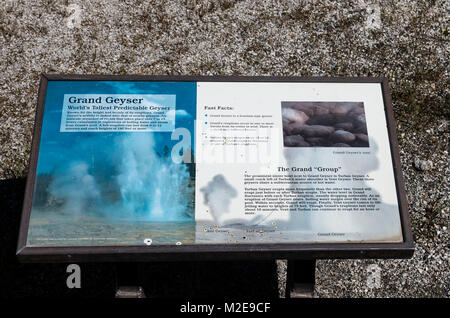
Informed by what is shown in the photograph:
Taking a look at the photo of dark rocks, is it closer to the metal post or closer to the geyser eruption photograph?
the geyser eruption photograph

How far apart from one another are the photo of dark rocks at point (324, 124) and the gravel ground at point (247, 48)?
1.20 meters

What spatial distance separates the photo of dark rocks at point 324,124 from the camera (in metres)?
2.09

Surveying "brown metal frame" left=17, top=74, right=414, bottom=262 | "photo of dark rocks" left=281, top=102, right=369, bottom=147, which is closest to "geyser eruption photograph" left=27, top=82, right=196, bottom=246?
"brown metal frame" left=17, top=74, right=414, bottom=262

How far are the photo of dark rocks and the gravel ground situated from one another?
1.20m

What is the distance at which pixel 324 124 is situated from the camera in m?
2.12

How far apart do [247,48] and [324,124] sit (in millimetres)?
1683

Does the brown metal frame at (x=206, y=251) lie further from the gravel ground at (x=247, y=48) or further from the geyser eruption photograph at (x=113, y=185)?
the gravel ground at (x=247, y=48)

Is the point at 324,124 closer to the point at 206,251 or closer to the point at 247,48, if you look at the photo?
the point at 206,251

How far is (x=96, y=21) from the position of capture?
12.1ft

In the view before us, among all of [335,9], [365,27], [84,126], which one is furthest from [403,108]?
[84,126]

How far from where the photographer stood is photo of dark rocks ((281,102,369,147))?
2090 mm

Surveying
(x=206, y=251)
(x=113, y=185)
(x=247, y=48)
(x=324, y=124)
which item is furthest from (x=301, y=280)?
(x=247, y=48)

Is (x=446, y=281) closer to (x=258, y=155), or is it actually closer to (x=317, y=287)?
(x=317, y=287)

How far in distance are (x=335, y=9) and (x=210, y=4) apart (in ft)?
3.84
